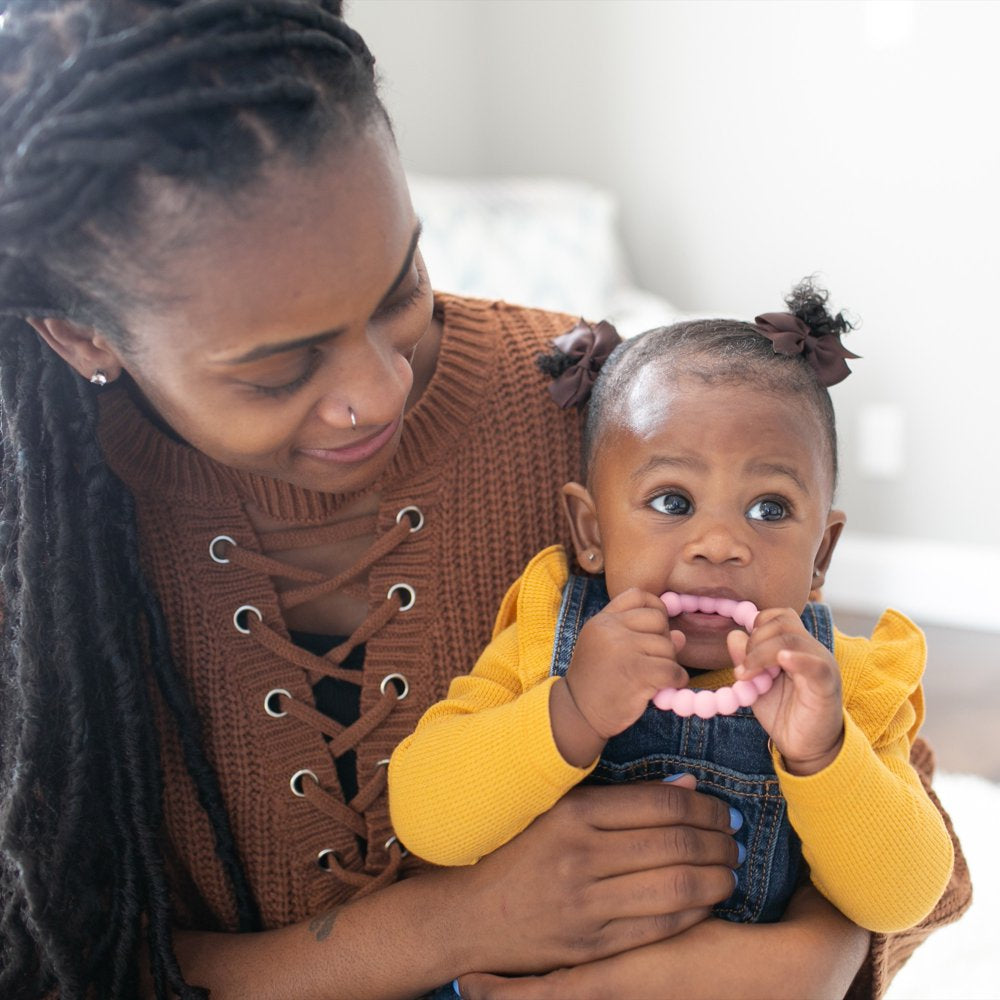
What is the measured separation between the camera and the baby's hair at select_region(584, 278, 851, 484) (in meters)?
1.12

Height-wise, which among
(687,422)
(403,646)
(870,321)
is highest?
(687,422)

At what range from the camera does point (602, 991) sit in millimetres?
980

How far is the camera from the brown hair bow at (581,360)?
1.24 meters

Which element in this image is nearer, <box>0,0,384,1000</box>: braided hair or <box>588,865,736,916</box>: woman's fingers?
<box>0,0,384,1000</box>: braided hair

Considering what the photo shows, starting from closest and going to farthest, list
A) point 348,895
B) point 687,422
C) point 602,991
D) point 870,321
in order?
1. point 602,991
2. point 687,422
3. point 348,895
4. point 870,321

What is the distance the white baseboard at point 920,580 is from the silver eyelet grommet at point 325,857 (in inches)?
91.2

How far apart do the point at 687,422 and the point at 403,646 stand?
0.38 m

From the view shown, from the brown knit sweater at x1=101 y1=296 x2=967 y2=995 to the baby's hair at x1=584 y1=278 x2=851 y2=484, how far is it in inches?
7.0

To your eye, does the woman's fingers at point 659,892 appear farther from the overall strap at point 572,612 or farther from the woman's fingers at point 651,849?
the overall strap at point 572,612

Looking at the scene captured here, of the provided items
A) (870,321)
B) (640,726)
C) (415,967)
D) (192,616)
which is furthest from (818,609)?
(870,321)

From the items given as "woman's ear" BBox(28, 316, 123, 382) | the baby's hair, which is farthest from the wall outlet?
"woman's ear" BBox(28, 316, 123, 382)

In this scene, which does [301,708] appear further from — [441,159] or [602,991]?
[441,159]

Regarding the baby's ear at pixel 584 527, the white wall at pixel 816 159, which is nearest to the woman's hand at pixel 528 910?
the baby's ear at pixel 584 527

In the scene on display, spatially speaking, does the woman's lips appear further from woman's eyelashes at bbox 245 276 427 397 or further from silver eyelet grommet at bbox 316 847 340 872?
silver eyelet grommet at bbox 316 847 340 872
